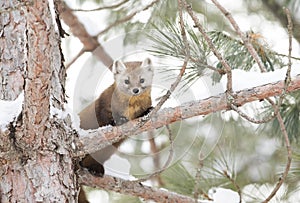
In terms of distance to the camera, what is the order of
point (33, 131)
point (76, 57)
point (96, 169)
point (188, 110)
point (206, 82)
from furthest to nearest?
point (76, 57) < point (96, 169) < point (206, 82) < point (188, 110) < point (33, 131)

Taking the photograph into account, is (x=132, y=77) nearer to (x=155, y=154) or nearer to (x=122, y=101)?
(x=122, y=101)

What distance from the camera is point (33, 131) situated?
1.53 metres

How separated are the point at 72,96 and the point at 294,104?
33.5 inches

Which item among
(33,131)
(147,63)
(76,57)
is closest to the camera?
(33,131)

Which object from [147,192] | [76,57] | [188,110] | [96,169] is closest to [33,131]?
[188,110]

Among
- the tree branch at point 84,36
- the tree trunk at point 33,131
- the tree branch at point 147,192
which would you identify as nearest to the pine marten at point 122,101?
the tree branch at point 84,36

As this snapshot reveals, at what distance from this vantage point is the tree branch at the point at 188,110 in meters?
1.67

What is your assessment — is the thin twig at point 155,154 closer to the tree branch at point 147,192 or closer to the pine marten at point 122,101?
the pine marten at point 122,101

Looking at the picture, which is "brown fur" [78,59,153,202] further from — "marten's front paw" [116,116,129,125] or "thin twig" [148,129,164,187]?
"thin twig" [148,129,164,187]

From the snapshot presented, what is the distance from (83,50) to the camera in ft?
8.65

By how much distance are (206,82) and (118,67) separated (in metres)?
0.63

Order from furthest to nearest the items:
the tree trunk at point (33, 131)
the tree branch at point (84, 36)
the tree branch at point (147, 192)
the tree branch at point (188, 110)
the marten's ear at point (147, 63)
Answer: the tree branch at point (84, 36) < the marten's ear at point (147, 63) < the tree branch at point (147, 192) < the tree branch at point (188, 110) < the tree trunk at point (33, 131)

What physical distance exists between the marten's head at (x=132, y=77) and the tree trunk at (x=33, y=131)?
2.10ft

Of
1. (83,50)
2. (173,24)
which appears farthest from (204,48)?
(83,50)
